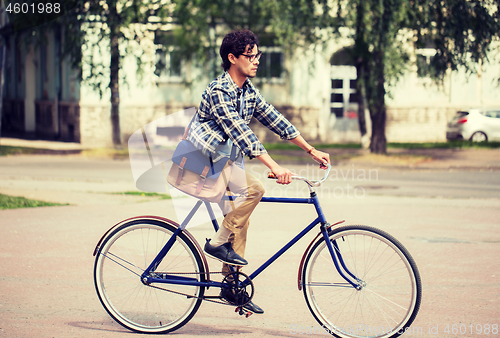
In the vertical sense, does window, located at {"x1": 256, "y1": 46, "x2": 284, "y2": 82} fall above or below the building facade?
above

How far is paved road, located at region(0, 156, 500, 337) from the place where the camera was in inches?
167

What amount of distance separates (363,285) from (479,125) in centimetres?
2171

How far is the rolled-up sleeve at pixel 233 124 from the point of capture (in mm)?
3658

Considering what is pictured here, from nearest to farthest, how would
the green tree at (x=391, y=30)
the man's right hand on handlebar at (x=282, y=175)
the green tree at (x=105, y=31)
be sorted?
the man's right hand on handlebar at (x=282, y=175)
the green tree at (x=391, y=30)
the green tree at (x=105, y=31)

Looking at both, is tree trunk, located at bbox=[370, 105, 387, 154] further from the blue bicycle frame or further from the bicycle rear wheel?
the bicycle rear wheel

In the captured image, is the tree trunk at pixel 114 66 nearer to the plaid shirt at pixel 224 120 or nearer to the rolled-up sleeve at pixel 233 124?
the plaid shirt at pixel 224 120

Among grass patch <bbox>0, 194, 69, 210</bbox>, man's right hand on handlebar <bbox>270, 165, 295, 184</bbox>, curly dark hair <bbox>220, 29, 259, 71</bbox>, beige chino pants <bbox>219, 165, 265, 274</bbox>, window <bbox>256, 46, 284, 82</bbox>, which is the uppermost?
window <bbox>256, 46, 284, 82</bbox>

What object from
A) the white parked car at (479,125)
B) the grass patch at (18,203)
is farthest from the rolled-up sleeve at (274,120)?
the white parked car at (479,125)

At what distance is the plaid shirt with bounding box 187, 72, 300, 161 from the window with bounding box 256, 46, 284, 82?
21533 millimetres

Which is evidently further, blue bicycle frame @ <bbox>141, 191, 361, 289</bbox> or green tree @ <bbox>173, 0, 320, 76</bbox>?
green tree @ <bbox>173, 0, 320, 76</bbox>

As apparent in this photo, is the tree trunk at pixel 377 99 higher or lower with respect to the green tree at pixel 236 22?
lower

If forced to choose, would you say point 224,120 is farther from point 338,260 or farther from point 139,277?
point 139,277

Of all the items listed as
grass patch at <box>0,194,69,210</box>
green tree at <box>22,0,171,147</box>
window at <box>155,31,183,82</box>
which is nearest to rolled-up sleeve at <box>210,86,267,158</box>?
grass patch at <box>0,194,69,210</box>

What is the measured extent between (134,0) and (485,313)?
15.3 m
